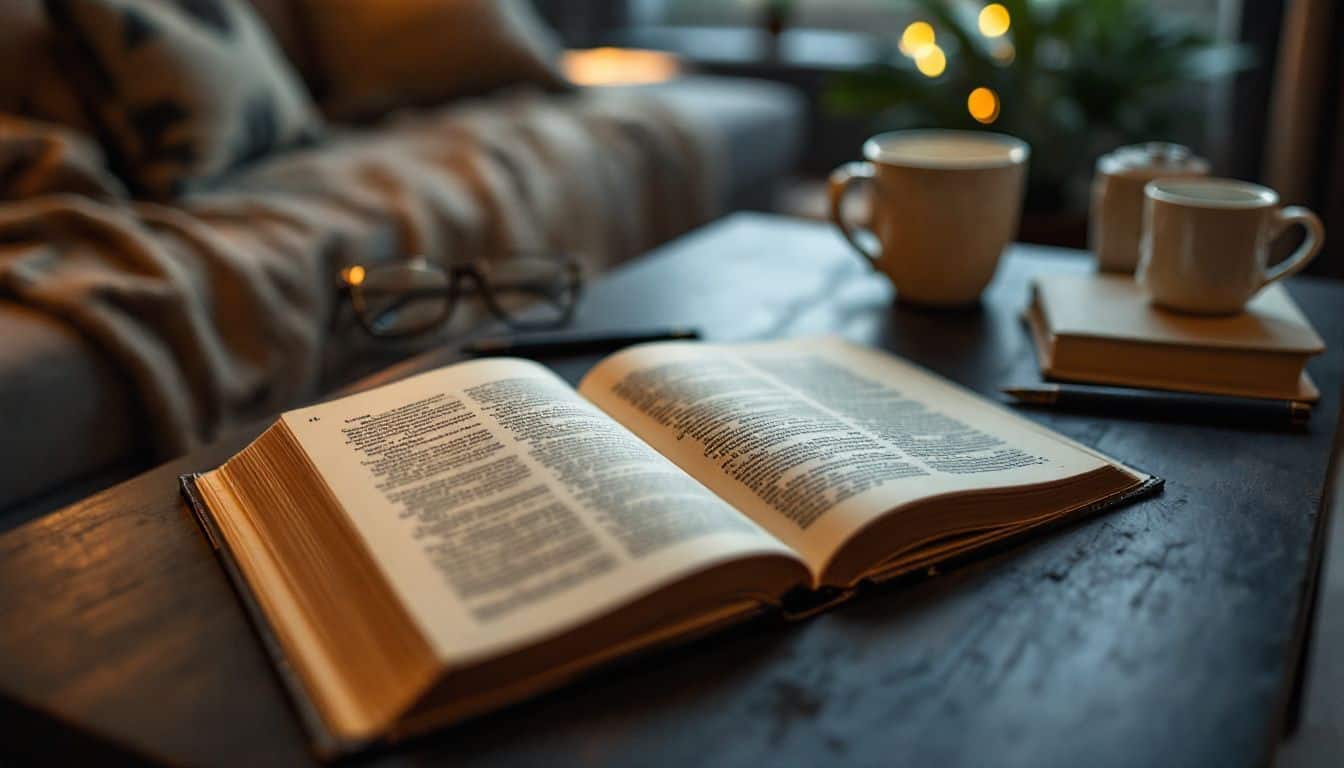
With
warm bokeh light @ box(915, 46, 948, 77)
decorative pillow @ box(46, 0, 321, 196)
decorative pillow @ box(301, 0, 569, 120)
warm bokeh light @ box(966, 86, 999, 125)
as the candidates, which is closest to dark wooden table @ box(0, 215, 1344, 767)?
decorative pillow @ box(46, 0, 321, 196)

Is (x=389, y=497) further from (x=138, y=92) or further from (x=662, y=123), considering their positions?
(x=662, y=123)

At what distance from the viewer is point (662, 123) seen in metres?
1.92

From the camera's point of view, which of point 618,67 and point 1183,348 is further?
point 618,67

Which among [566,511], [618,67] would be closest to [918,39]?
[618,67]

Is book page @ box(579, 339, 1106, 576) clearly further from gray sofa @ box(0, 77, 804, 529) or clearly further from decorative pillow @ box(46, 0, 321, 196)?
decorative pillow @ box(46, 0, 321, 196)

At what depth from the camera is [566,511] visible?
45 centimetres

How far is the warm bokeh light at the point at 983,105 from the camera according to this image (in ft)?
7.18

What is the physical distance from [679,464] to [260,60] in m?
1.26

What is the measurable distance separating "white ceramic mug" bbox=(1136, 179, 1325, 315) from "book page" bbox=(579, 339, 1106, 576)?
179mm

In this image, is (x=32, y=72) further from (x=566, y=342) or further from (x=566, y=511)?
(x=566, y=511)

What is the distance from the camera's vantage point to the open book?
1.30 ft

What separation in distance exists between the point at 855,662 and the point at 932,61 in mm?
2266

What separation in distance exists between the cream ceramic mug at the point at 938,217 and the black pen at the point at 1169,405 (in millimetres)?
198

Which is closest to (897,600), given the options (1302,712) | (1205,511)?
(1205,511)
